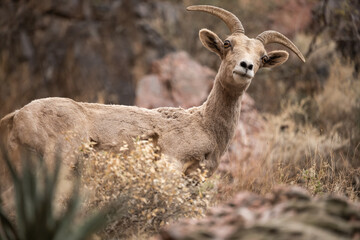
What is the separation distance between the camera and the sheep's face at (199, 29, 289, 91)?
16.8 feet

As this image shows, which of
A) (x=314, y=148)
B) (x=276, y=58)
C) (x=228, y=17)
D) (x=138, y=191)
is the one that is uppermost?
(x=228, y=17)

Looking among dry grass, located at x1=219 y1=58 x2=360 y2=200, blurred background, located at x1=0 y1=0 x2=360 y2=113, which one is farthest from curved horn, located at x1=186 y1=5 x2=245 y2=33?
blurred background, located at x1=0 y1=0 x2=360 y2=113

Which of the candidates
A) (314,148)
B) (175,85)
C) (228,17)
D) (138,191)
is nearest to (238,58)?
(228,17)

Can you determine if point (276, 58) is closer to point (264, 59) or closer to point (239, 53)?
point (264, 59)

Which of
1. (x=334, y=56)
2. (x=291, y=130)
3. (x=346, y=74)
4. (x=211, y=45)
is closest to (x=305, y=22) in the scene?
(x=334, y=56)

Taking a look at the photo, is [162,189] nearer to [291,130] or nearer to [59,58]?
[291,130]

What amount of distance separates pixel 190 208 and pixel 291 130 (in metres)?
5.53

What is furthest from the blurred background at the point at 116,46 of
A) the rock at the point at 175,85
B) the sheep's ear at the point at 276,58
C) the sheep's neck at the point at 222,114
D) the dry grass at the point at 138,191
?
the dry grass at the point at 138,191

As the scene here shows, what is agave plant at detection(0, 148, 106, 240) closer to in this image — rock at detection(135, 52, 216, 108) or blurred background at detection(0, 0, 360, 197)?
rock at detection(135, 52, 216, 108)

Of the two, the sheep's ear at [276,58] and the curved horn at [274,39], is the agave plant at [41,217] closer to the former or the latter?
the curved horn at [274,39]

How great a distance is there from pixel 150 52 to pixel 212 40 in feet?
32.0

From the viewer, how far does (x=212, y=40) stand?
5934 mm

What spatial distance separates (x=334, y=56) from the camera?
47.4ft

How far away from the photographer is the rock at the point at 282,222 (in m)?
2.49
